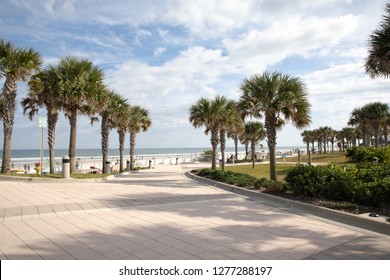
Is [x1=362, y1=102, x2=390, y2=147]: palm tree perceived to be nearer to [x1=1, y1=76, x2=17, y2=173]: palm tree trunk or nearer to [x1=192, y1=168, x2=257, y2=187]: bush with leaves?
[x1=192, y1=168, x2=257, y2=187]: bush with leaves

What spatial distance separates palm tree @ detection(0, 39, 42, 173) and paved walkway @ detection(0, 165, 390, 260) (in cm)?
842

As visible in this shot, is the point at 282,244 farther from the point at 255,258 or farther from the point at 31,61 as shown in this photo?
the point at 31,61

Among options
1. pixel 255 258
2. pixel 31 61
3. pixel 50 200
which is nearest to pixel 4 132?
pixel 31 61

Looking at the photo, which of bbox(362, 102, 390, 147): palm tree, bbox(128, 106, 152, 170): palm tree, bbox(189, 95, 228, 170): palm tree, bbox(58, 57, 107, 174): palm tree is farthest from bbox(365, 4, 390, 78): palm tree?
bbox(362, 102, 390, 147): palm tree

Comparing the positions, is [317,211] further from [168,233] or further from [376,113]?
[376,113]

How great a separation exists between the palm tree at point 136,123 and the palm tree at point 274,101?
15775 millimetres

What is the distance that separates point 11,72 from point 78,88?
3.39 meters

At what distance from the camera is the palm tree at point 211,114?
18703 mm

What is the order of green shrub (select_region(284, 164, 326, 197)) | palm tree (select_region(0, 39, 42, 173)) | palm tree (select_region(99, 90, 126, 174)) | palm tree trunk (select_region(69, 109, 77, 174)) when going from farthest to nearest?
palm tree (select_region(99, 90, 126, 174))
palm tree trunk (select_region(69, 109, 77, 174))
palm tree (select_region(0, 39, 42, 173))
green shrub (select_region(284, 164, 326, 197))

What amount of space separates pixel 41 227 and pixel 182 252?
314cm

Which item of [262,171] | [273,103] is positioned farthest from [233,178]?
[262,171]

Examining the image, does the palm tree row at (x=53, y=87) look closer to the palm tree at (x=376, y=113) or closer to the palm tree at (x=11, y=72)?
the palm tree at (x=11, y=72)

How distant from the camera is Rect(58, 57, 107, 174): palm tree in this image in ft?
50.1
